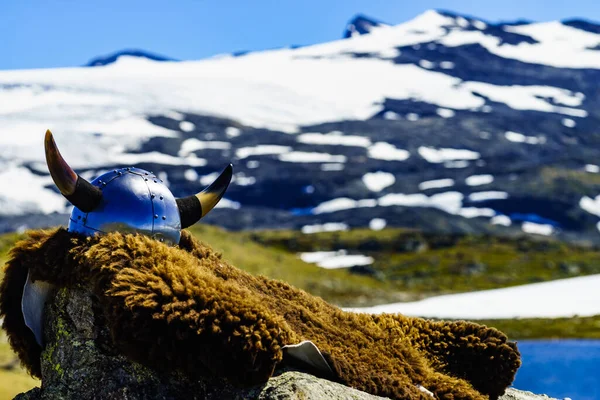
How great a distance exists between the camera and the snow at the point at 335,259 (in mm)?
106731

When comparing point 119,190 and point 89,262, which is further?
point 119,190

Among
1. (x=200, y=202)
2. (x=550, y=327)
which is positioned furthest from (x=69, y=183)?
(x=550, y=327)

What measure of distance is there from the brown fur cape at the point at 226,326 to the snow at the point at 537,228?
16664cm

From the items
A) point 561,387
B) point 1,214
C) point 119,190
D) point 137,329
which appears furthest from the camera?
point 1,214

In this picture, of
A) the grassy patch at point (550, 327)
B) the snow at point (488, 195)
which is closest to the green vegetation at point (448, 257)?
the grassy patch at point (550, 327)

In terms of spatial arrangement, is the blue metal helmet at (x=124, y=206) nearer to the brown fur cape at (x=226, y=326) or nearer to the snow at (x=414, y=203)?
the brown fur cape at (x=226, y=326)

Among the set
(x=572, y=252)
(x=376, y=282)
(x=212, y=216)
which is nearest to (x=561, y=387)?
(x=376, y=282)

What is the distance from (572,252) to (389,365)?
122 meters

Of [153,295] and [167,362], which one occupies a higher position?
[153,295]

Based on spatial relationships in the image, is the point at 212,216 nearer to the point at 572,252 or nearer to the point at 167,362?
the point at 572,252

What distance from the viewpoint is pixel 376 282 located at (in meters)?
95.2

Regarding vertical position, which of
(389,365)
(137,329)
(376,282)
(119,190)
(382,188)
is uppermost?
(119,190)

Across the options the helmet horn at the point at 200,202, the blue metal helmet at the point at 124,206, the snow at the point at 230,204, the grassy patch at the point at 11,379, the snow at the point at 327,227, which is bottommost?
the snow at the point at 230,204

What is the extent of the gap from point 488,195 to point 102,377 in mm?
181987
